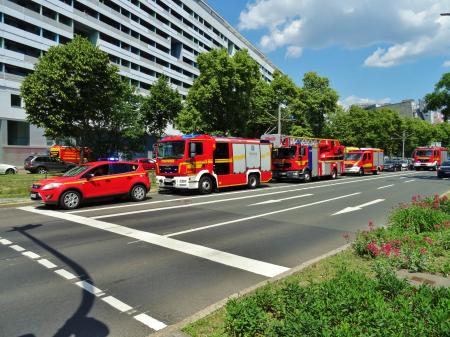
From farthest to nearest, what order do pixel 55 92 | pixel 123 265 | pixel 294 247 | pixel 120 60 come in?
1. pixel 120 60
2. pixel 55 92
3. pixel 294 247
4. pixel 123 265

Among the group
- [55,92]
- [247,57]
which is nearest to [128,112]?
[55,92]

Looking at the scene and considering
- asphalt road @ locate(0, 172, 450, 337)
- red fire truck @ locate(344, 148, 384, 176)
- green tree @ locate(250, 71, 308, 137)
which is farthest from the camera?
green tree @ locate(250, 71, 308, 137)

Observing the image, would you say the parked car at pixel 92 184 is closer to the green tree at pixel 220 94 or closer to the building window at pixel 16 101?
the green tree at pixel 220 94

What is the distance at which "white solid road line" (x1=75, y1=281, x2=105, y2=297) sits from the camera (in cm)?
522

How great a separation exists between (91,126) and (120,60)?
125 feet

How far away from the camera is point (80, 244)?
8008 mm

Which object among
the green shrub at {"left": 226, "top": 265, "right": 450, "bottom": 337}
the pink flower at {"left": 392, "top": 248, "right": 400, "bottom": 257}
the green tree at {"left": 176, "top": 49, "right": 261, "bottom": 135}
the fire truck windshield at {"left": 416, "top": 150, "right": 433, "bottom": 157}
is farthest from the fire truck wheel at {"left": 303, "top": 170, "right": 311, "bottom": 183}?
the fire truck windshield at {"left": 416, "top": 150, "right": 433, "bottom": 157}

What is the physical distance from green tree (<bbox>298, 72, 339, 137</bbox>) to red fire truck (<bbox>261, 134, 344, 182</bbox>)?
14.7 m

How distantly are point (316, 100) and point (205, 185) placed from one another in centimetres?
2875

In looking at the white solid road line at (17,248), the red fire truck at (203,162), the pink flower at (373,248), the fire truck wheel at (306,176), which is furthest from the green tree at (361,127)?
the white solid road line at (17,248)

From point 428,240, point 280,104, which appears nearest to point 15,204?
point 428,240

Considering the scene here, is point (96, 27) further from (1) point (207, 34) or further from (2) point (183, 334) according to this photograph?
(2) point (183, 334)

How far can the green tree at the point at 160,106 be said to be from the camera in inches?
1492

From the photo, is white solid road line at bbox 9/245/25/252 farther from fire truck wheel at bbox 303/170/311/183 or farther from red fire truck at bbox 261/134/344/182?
fire truck wheel at bbox 303/170/311/183
